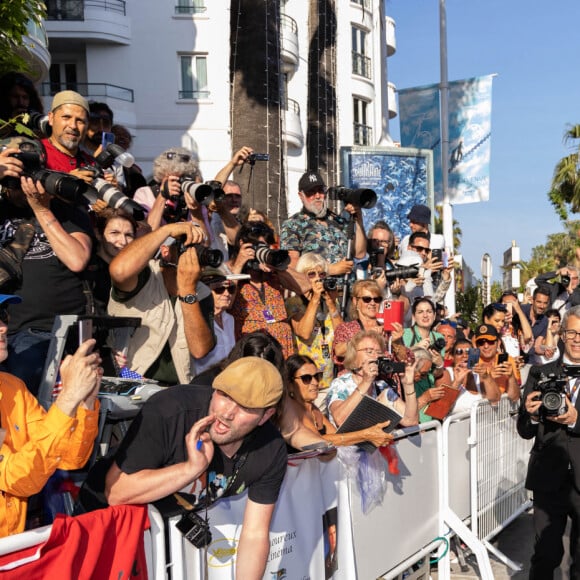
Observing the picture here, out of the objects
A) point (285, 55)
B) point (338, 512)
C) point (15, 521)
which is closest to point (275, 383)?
point (15, 521)

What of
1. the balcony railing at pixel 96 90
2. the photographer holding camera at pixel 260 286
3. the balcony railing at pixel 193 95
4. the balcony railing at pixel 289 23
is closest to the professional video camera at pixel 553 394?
the photographer holding camera at pixel 260 286

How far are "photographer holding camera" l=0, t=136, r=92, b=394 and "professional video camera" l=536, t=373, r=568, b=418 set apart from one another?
123 inches

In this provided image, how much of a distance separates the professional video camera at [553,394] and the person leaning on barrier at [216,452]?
2.36m

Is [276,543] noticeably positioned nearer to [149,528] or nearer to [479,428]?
[149,528]

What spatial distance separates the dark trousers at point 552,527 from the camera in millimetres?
5547

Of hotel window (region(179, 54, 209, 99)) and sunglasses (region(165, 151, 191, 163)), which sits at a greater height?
hotel window (region(179, 54, 209, 99))

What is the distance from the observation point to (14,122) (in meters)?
4.62

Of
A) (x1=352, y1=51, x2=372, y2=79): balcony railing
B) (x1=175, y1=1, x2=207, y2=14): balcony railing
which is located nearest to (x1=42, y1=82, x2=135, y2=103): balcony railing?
(x1=175, y1=1, x2=207, y2=14): balcony railing

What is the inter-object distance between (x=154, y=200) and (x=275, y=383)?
8.36 feet

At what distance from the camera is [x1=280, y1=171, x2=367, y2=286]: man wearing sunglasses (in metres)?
6.95

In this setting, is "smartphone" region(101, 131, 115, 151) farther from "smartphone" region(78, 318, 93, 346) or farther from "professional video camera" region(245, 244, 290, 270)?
"smartphone" region(78, 318, 93, 346)

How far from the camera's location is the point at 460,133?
1549cm

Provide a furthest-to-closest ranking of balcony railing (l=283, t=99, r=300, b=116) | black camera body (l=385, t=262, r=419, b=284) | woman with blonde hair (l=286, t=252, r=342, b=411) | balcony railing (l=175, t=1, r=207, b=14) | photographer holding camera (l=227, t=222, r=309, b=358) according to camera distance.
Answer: balcony railing (l=283, t=99, r=300, b=116) < balcony railing (l=175, t=1, r=207, b=14) < black camera body (l=385, t=262, r=419, b=284) < woman with blonde hair (l=286, t=252, r=342, b=411) < photographer holding camera (l=227, t=222, r=309, b=358)

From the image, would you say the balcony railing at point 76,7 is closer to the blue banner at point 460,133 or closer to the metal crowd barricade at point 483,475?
the blue banner at point 460,133
